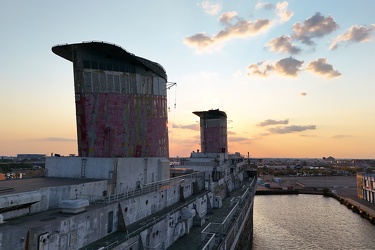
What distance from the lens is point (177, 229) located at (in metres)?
22.6

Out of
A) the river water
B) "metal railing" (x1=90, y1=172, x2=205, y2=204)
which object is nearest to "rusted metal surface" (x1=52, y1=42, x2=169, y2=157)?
"metal railing" (x1=90, y1=172, x2=205, y2=204)

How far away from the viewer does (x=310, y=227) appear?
52.3 metres

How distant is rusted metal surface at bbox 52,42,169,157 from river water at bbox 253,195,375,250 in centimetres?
2982

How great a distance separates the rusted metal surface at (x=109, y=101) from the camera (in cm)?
2208

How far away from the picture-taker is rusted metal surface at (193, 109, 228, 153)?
70.3 metres

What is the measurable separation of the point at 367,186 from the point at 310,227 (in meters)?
33.4

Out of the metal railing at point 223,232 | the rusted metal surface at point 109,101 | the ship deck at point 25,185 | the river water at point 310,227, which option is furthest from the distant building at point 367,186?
the ship deck at point 25,185

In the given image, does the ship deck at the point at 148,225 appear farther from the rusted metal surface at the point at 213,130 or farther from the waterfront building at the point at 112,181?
the rusted metal surface at the point at 213,130

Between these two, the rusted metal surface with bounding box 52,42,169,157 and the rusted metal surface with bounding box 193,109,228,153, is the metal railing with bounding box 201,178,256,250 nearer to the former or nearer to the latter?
the rusted metal surface with bounding box 52,42,169,157

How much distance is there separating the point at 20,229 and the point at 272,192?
3963 inches

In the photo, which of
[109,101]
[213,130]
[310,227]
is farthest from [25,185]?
[213,130]

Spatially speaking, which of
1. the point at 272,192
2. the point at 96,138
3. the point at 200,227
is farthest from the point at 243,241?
the point at 272,192

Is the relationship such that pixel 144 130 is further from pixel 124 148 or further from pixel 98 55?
pixel 98 55

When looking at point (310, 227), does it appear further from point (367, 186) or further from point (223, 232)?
point (223, 232)
